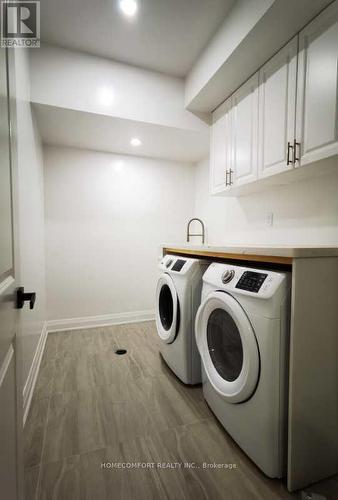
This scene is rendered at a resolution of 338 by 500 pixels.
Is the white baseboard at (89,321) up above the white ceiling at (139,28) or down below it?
below

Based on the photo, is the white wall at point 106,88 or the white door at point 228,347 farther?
the white wall at point 106,88

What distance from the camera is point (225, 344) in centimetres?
132

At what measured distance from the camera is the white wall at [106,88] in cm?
188

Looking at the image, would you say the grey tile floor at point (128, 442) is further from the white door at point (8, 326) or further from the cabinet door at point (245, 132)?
the cabinet door at point (245, 132)

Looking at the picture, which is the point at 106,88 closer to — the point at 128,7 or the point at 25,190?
the point at 128,7

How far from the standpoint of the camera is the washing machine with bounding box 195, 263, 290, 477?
0.98 meters

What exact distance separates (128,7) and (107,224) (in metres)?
1.98

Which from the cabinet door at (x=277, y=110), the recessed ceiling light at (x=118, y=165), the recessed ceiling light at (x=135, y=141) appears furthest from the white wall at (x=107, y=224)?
the cabinet door at (x=277, y=110)

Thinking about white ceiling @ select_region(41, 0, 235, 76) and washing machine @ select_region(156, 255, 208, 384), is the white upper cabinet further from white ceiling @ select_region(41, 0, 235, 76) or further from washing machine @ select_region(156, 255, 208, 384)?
washing machine @ select_region(156, 255, 208, 384)

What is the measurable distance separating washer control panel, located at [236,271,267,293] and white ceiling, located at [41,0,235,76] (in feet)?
5.86

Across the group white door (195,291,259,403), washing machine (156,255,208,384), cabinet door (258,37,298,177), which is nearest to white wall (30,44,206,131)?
cabinet door (258,37,298,177)

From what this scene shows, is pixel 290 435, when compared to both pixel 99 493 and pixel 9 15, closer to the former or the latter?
pixel 99 493

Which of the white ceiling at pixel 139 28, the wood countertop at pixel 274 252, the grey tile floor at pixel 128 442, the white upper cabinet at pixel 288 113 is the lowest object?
the grey tile floor at pixel 128 442

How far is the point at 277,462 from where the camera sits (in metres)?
1.02
